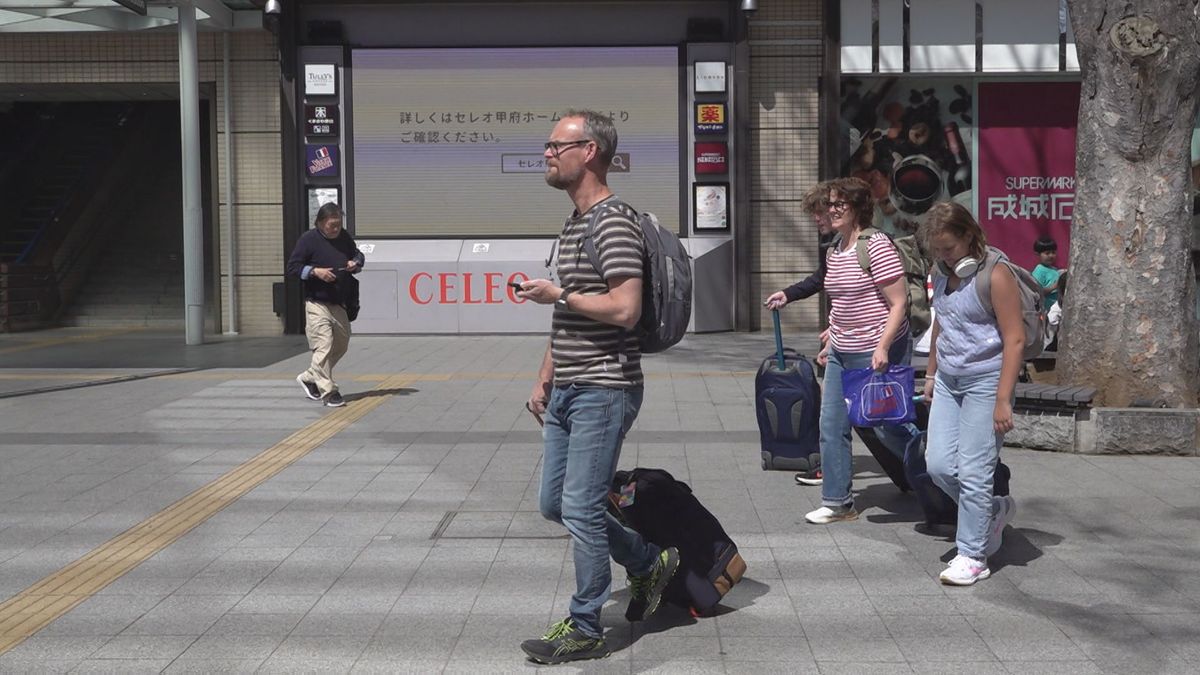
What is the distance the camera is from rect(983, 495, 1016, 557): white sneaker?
5531 millimetres

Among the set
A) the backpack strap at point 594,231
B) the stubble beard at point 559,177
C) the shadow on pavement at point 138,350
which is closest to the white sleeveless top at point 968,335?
the backpack strap at point 594,231

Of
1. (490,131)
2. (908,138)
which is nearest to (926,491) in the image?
(908,138)

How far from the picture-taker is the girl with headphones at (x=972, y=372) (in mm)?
5355

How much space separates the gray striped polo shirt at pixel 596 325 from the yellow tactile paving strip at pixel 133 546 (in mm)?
2128

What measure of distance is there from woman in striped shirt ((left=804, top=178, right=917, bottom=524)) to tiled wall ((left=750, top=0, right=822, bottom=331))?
10260mm

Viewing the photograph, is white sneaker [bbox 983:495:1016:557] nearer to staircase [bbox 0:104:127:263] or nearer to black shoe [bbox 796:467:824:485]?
black shoe [bbox 796:467:824:485]

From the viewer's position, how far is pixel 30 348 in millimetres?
15336

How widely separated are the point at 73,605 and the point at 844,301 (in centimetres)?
356

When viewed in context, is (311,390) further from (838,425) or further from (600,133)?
(600,133)

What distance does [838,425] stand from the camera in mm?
6422

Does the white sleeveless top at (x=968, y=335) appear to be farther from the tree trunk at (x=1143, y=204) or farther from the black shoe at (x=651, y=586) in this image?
the tree trunk at (x=1143, y=204)

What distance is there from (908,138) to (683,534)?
12.7 meters

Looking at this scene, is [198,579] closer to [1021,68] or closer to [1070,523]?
[1070,523]

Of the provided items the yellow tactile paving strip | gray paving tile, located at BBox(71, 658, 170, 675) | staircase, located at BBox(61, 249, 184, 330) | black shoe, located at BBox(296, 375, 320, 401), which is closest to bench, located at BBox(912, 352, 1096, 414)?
the yellow tactile paving strip
